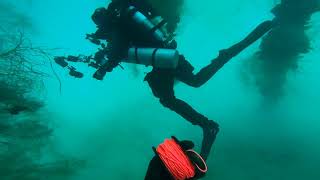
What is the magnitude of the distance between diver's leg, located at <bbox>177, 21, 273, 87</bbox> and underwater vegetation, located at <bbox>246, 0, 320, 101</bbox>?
7.50 ft

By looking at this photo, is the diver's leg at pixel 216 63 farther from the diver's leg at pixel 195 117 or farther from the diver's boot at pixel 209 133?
the diver's boot at pixel 209 133

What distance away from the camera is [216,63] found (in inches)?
439

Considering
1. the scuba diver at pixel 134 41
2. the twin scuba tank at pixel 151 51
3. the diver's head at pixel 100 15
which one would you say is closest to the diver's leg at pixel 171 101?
the scuba diver at pixel 134 41

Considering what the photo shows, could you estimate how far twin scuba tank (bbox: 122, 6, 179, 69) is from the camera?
8.58m

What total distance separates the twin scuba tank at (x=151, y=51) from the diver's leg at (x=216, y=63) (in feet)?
4.21

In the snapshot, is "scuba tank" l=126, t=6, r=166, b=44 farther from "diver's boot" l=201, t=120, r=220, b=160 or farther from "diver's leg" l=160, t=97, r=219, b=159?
"diver's boot" l=201, t=120, r=220, b=160

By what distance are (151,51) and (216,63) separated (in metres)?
3.12

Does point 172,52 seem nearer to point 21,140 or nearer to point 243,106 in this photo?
point 21,140

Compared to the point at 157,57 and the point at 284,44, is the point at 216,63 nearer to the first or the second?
the point at 157,57

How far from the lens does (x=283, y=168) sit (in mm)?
20859

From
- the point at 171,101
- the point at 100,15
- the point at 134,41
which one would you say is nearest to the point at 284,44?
the point at 171,101

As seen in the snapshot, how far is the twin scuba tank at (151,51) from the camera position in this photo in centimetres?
858

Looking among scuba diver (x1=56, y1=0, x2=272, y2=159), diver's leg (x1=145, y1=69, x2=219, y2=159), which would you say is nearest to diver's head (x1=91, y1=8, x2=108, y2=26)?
scuba diver (x1=56, y1=0, x2=272, y2=159)

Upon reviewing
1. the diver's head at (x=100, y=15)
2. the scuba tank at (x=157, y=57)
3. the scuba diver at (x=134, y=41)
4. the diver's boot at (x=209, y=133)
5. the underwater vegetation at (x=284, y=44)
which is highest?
the underwater vegetation at (x=284, y=44)
